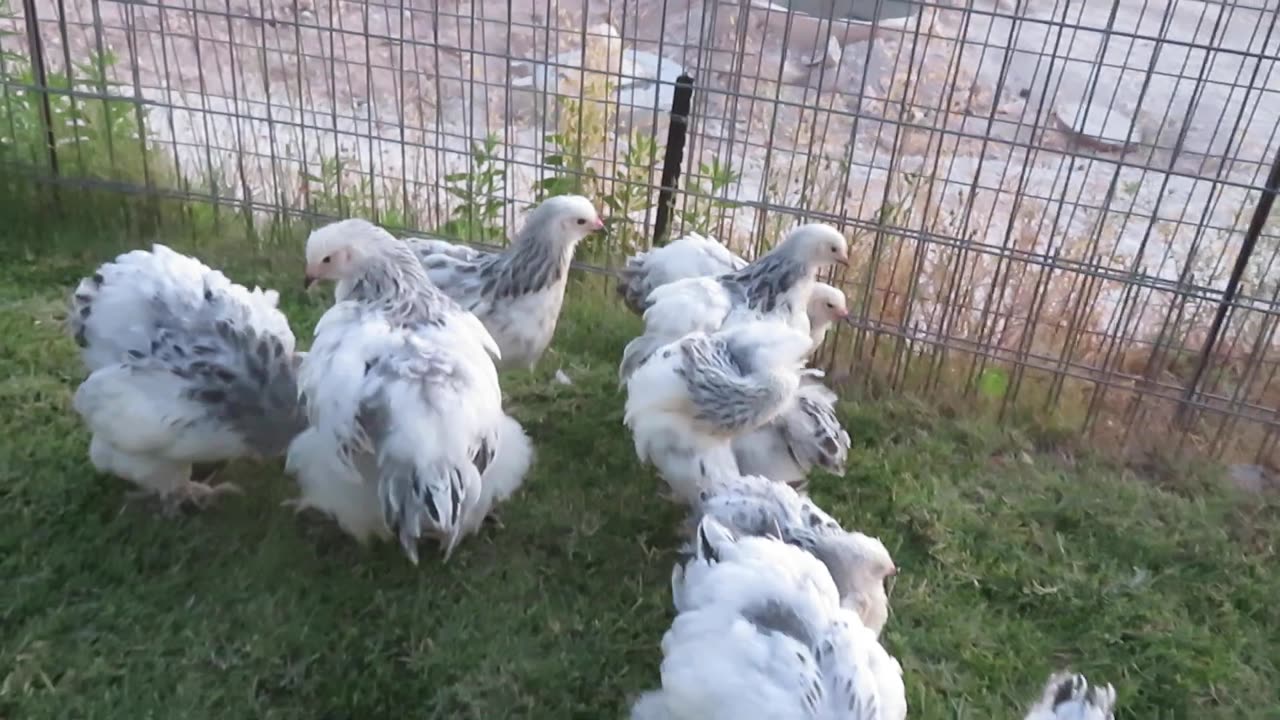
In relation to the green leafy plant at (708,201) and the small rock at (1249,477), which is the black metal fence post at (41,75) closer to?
the green leafy plant at (708,201)

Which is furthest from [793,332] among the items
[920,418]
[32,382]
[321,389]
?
[32,382]

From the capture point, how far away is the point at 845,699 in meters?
2.12

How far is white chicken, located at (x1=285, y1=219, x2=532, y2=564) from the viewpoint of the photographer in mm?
2637

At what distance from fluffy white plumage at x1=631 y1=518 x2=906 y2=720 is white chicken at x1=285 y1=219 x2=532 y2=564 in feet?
2.27

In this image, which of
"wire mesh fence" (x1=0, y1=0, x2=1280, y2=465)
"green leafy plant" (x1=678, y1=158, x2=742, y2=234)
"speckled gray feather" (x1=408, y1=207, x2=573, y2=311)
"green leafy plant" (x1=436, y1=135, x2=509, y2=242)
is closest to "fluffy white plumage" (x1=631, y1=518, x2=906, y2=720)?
"speckled gray feather" (x1=408, y1=207, x2=573, y2=311)

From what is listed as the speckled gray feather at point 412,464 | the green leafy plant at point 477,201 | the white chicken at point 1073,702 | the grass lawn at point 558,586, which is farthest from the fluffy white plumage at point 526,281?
the white chicken at point 1073,702

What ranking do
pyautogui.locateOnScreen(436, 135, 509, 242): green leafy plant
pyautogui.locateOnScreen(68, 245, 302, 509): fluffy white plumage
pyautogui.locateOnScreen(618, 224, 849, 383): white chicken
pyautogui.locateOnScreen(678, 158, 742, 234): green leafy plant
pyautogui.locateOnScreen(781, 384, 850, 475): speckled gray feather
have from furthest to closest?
pyautogui.locateOnScreen(436, 135, 509, 242): green leafy plant → pyautogui.locateOnScreen(678, 158, 742, 234): green leafy plant → pyautogui.locateOnScreen(618, 224, 849, 383): white chicken → pyautogui.locateOnScreen(781, 384, 850, 475): speckled gray feather → pyautogui.locateOnScreen(68, 245, 302, 509): fluffy white plumage

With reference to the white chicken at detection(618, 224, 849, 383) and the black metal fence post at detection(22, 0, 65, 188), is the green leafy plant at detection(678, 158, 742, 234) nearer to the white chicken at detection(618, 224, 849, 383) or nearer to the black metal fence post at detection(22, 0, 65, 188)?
the white chicken at detection(618, 224, 849, 383)

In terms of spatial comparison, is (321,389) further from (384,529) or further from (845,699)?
(845,699)

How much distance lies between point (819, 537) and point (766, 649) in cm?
56

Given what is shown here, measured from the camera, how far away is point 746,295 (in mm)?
3508

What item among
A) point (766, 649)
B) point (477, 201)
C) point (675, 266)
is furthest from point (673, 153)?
point (766, 649)

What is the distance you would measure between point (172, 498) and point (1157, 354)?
11.5 ft

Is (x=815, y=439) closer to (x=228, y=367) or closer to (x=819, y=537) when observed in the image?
(x=819, y=537)
